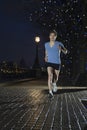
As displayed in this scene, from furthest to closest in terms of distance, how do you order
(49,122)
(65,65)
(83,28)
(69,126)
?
(65,65) → (83,28) → (49,122) → (69,126)

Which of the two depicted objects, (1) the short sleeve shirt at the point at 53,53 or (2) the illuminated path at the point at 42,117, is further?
(1) the short sleeve shirt at the point at 53,53

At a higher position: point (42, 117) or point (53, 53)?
point (53, 53)

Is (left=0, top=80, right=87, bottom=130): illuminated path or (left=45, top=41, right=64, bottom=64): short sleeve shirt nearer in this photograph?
(left=0, top=80, right=87, bottom=130): illuminated path

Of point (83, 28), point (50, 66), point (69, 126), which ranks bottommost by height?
point (69, 126)

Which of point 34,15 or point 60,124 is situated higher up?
point 34,15

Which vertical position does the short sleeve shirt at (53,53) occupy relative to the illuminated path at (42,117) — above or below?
above

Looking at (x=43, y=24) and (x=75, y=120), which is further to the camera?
(x=43, y=24)

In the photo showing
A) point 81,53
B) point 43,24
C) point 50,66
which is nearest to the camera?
point 50,66

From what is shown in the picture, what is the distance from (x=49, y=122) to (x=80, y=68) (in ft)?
116

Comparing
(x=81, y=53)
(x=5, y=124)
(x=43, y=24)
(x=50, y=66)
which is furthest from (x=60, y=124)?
(x=43, y=24)

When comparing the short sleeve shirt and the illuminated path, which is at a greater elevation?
the short sleeve shirt

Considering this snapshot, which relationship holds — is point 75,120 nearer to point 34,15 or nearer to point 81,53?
point 81,53

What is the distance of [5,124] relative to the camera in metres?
8.75

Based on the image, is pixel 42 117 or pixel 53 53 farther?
pixel 53 53
